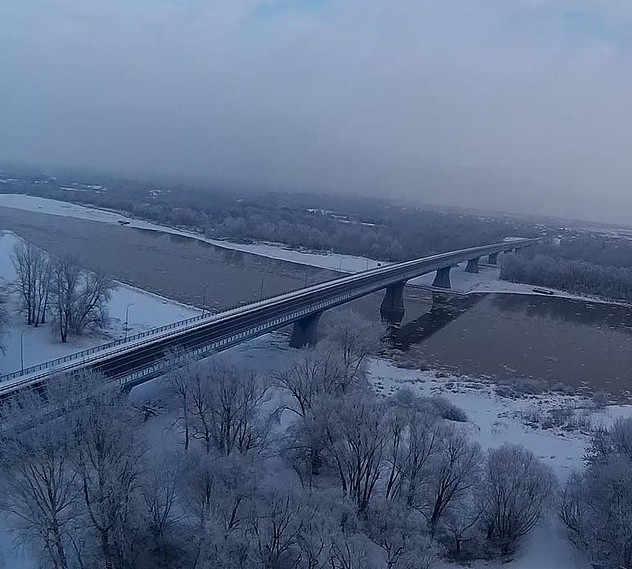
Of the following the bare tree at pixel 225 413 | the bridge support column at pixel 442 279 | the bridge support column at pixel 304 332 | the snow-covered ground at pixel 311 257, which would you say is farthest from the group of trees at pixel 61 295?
the bridge support column at pixel 442 279

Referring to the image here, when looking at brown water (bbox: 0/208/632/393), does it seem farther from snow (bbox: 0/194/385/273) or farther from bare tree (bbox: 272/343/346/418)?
bare tree (bbox: 272/343/346/418)

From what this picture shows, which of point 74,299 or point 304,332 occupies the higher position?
point 74,299

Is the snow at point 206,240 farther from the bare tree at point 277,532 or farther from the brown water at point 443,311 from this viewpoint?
the bare tree at point 277,532

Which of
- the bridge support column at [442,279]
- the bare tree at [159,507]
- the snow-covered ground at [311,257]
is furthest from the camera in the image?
the snow-covered ground at [311,257]

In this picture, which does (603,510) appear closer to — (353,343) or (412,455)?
(412,455)

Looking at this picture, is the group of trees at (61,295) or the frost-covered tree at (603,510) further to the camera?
the group of trees at (61,295)

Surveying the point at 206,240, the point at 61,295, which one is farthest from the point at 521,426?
the point at 206,240
